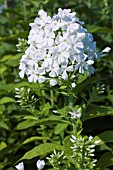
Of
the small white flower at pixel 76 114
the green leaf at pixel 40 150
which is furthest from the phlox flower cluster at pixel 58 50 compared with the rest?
the green leaf at pixel 40 150

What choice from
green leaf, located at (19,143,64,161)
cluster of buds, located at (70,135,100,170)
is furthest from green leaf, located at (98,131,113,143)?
cluster of buds, located at (70,135,100,170)

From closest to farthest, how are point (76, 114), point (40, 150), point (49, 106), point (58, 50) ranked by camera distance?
point (58, 50) < point (76, 114) < point (40, 150) < point (49, 106)

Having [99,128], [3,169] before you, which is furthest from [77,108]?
[3,169]

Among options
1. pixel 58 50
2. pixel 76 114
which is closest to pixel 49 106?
pixel 76 114

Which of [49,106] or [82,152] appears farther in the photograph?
[49,106]

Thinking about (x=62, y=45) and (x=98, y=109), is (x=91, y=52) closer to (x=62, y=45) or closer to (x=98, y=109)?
(x=62, y=45)

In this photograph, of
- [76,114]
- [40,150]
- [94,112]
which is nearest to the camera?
[76,114]

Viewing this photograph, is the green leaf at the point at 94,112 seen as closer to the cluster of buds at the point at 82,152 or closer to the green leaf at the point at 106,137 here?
the green leaf at the point at 106,137

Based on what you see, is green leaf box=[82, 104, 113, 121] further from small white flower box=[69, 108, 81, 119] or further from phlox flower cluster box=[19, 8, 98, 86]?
phlox flower cluster box=[19, 8, 98, 86]

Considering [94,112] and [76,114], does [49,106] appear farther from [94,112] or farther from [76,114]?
[76,114]
